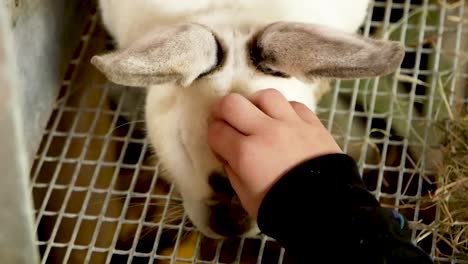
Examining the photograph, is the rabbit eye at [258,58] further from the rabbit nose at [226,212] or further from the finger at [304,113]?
the rabbit nose at [226,212]

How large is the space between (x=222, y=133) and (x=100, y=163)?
0.38 m

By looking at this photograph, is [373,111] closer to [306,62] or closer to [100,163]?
[306,62]

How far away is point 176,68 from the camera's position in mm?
1253

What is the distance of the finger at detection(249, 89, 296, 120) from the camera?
1265 millimetres

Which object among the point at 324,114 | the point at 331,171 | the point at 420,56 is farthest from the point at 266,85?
the point at 420,56

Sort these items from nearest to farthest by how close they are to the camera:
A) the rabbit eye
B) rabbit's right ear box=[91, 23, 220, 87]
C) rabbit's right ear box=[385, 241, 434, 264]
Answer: rabbit's right ear box=[385, 241, 434, 264]
rabbit's right ear box=[91, 23, 220, 87]
the rabbit eye

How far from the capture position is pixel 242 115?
1.25 metres

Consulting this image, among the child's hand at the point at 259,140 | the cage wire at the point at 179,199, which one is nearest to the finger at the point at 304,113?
the child's hand at the point at 259,140

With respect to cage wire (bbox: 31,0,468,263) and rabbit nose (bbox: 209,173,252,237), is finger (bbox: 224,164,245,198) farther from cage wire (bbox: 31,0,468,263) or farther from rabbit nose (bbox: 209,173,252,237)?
cage wire (bbox: 31,0,468,263)

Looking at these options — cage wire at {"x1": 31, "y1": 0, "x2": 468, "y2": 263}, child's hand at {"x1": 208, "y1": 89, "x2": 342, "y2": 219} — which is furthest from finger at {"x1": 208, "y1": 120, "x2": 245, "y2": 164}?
cage wire at {"x1": 31, "y1": 0, "x2": 468, "y2": 263}

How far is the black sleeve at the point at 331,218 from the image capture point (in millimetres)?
1104

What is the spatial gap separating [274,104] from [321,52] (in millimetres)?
105

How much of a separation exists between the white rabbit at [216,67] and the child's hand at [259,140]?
0.05 m

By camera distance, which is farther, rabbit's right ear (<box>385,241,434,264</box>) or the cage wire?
the cage wire
